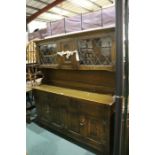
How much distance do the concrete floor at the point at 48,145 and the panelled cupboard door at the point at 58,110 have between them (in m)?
0.25

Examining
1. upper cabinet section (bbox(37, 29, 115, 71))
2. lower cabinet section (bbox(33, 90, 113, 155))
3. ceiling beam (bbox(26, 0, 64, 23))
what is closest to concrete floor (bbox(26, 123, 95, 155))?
lower cabinet section (bbox(33, 90, 113, 155))

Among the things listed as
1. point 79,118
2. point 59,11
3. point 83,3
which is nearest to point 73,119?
point 79,118

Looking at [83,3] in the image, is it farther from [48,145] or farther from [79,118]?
[48,145]

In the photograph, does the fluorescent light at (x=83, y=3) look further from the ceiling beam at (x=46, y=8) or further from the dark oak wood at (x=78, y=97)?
the dark oak wood at (x=78, y=97)

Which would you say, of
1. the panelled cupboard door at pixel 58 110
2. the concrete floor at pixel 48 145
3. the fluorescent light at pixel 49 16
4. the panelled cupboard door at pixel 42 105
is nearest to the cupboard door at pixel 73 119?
the panelled cupboard door at pixel 58 110

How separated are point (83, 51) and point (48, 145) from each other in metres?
1.75

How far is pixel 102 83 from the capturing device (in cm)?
289

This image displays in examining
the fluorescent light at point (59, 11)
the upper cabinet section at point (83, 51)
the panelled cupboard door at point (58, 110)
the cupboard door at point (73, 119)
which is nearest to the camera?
the upper cabinet section at point (83, 51)

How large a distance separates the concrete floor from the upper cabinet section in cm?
134

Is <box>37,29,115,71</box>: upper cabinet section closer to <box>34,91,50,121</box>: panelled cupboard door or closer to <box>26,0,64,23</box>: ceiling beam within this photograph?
<box>34,91,50,121</box>: panelled cupboard door

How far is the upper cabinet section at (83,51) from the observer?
2.53 m

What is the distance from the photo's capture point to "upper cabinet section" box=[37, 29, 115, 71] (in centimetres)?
253
